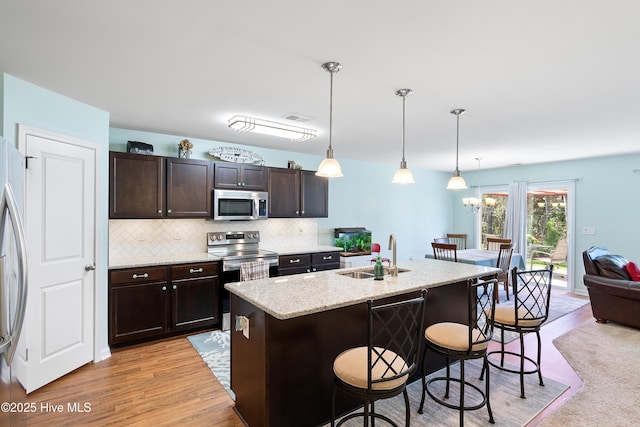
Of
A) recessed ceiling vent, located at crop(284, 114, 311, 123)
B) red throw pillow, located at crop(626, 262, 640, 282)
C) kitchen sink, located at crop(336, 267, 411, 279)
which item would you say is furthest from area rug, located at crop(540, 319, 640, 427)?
recessed ceiling vent, located at crop(284, 114, 311, 123)

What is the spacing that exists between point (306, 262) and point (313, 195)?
1.14m

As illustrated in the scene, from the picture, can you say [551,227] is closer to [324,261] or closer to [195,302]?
[324,261]

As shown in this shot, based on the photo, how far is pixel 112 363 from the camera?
317 centimetres

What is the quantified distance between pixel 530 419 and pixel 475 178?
20.9 ft

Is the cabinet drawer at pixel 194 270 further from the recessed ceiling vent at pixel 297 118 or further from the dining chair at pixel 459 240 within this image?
the dining chair at pixel 459 240

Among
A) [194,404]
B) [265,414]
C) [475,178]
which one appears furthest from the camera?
[475,178]

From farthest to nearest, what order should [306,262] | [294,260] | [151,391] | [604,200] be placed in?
[604,200]
[306,262]
[294,260]
[151,391]

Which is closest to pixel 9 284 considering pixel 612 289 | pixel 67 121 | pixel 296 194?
pixel 67 121

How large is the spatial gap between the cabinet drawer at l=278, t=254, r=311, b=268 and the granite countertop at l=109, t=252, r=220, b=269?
900mm

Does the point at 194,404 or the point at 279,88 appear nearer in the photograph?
the point at 194,404

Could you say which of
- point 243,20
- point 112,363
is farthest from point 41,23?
point 112,363

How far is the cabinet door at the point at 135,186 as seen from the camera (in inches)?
141

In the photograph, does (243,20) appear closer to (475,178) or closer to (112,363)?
(112,363)

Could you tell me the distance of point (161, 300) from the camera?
12.0ft
